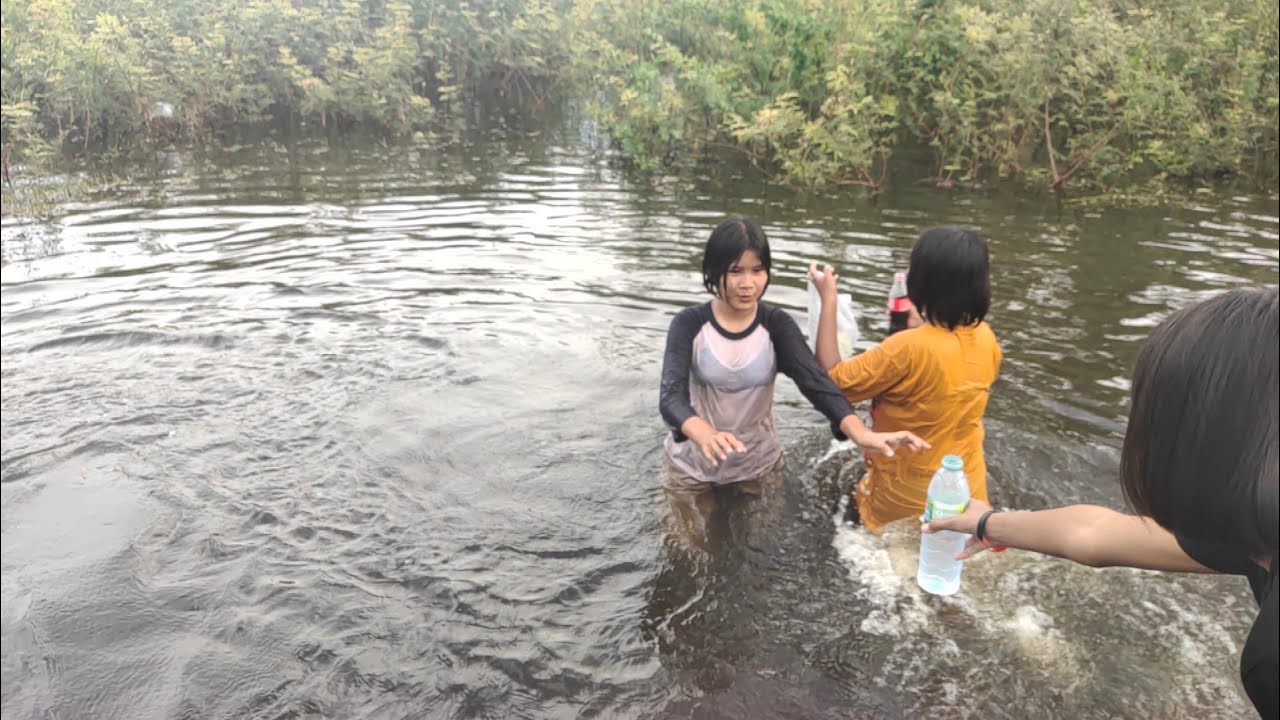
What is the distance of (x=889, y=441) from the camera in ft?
12.0

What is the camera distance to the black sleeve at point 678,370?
390 centimetres

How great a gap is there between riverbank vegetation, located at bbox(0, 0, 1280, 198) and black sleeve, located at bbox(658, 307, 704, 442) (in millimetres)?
8589

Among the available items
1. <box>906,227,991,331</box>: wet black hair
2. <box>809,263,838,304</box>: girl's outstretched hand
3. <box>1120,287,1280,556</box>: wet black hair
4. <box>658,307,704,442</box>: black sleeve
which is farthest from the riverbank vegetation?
<box>1120,287,1280,556</box>: wet black hair

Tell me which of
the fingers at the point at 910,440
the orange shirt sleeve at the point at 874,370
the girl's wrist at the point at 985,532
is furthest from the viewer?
the orange shirt sleeve at the point at 874,370

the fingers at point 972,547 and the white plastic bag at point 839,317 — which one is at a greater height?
the white plastic bag at point 839,317

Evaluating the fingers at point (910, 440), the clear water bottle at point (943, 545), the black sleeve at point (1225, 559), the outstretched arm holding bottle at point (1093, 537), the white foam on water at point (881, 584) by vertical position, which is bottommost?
the white foam on water at point (881, 584)

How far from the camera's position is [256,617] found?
390 centimetres

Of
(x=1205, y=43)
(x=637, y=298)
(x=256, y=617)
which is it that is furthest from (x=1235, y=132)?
(x=256, y=617)

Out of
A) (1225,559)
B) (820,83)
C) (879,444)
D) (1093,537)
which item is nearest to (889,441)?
(879,444)

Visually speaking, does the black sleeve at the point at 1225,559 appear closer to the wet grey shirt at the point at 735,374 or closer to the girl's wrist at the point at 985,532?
the girl's wrist at the point at 985,532

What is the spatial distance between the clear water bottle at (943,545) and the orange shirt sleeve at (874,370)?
427 mm

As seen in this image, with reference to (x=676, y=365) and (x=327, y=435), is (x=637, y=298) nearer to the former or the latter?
(x=327, y=435)

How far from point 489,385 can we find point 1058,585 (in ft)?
13.3

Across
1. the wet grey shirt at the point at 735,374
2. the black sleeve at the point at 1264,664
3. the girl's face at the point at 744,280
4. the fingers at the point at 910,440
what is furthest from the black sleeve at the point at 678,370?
the black sleeve at the point at 1264,664
